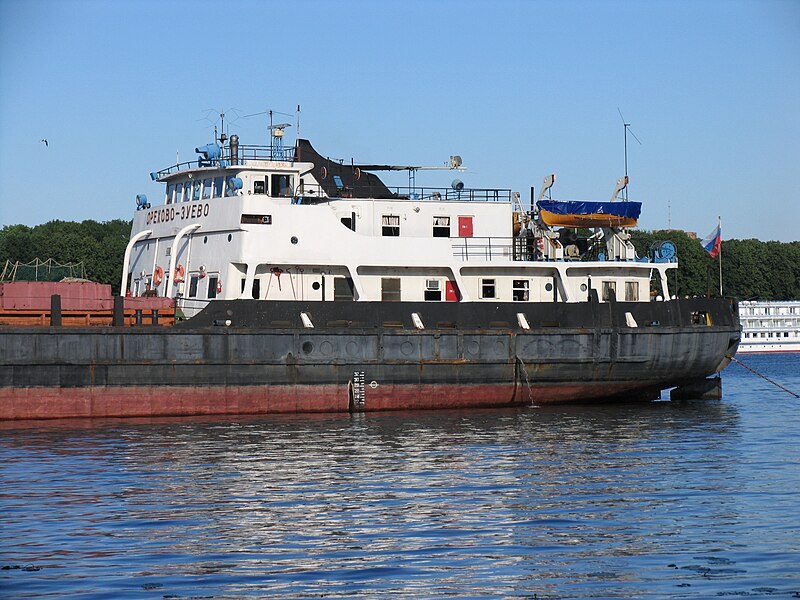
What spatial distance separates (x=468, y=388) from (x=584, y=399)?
13.0 feet

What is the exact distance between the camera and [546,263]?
3534 cm

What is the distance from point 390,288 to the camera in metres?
34.2

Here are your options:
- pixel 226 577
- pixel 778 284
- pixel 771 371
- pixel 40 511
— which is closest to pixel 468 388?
pixel 40 511

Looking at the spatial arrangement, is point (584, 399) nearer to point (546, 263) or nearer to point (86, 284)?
point (546, 263)

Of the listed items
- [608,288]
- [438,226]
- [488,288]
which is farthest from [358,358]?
[608,288]

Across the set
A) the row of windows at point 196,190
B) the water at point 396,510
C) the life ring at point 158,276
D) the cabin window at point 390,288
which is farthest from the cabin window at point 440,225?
the life ring at point 158,276

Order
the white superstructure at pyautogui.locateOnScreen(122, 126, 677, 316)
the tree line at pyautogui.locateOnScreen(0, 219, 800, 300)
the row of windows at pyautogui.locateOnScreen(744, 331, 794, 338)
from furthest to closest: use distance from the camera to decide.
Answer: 1. the row of windows at pyautogui.locateOnScreen(744, 331, 794, 338)
2. the tree line at pyautogui.locateOnScreen(0, 219, 800, 300)
3. the white superstructure at pyautogui.locateOnScreen(122, 126, 677, 316)

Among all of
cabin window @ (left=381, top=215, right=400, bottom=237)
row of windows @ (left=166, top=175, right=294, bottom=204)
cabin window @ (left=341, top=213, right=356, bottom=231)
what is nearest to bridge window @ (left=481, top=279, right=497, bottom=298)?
cabin window @ (left=381, top=215, right=400, bottom=237)

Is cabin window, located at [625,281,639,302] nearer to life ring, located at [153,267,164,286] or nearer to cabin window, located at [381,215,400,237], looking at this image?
cabin window, located at [381,215,400,237]

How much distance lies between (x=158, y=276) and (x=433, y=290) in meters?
8.79

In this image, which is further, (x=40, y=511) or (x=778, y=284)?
(x=778, y=284)

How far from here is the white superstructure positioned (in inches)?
1309

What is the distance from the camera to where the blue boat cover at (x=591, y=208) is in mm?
36812

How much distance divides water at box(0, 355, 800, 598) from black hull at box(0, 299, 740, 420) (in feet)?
3.94
